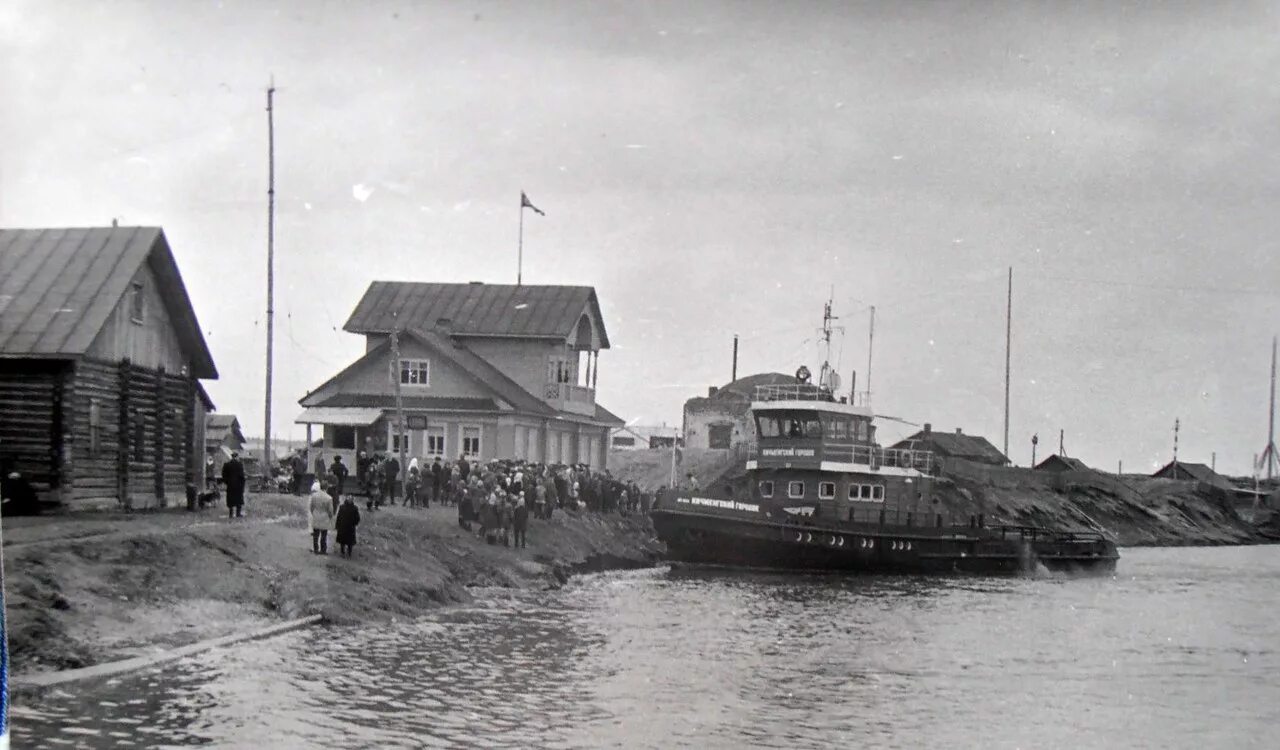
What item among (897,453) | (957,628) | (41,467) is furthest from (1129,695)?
(897,453)

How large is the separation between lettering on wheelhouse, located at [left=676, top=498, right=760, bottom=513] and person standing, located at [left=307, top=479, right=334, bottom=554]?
710 inches

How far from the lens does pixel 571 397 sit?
56188 mm

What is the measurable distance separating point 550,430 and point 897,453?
576 inches

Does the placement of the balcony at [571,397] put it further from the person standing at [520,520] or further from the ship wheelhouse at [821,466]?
the person standing at [520,520]

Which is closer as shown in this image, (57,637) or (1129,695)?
(57,637)

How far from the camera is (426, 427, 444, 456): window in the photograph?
51.6m

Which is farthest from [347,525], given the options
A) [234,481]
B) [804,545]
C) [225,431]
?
[225,431]

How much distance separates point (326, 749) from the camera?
1427 cm

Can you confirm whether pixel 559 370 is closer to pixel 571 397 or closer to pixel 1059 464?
pixel 571 397

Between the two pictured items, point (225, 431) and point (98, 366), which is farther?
point (225, 431)

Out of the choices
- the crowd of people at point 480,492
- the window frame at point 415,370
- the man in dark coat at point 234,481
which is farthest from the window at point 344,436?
the man in dark coat at point 234,481

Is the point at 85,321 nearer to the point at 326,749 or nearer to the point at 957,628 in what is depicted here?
the point at 326,749

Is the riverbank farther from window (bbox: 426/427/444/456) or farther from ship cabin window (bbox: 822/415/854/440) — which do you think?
window (bbox: 426/427/444/456)

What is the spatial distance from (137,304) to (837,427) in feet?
80.3
